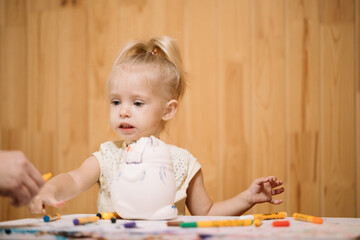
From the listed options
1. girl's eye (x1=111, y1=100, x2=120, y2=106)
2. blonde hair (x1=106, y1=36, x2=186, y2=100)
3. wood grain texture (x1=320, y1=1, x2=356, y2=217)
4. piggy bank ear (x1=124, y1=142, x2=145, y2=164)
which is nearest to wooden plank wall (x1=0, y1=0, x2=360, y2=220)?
wood grain texture (x1=320, y1=1, x2=356, y2=217)

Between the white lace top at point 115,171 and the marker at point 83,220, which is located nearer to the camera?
the marker at point 83,220

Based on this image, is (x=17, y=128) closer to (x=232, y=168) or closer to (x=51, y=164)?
(x=51, y=164)

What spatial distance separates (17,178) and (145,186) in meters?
0.22

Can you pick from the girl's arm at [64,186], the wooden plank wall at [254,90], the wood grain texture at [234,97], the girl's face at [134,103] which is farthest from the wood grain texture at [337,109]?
the girl's arm at [64,186]

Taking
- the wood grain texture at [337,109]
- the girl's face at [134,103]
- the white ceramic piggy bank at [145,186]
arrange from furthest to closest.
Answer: the wood grain texture at [337,109] → the girl's face at [134,103] → the white ceramic piggy bank at [145,186]

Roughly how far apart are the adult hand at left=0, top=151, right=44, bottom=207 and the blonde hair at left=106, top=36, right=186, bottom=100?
0.46m

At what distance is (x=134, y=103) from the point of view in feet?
3.20

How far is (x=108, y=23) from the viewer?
169cm

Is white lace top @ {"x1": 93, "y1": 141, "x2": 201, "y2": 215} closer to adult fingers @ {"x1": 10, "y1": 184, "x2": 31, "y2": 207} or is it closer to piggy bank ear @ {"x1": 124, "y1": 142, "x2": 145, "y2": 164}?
piggy bank ear @ {"x1": 124, "y1": 142, "x2": 145, "y2": 164}

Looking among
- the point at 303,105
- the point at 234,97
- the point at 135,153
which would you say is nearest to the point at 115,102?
the point at 135,153

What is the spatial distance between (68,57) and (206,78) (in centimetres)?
63

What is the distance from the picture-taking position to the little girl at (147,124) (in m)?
0.96

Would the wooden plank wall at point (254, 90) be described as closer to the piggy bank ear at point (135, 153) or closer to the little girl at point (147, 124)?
the little girl at point (147, 124)

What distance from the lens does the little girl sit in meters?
0.96
